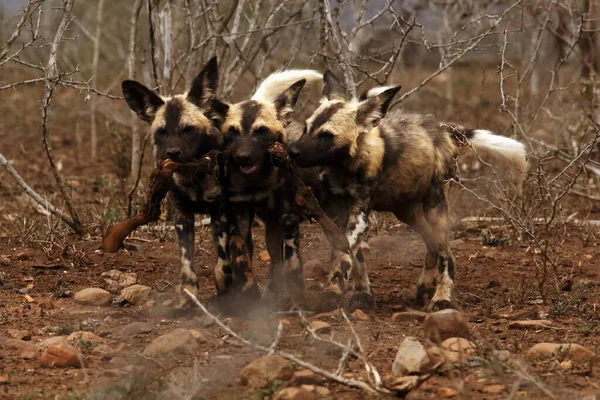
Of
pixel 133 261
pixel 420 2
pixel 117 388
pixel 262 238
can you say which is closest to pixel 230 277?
pixel 133 261

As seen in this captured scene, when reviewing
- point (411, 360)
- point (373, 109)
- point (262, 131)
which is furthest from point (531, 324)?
point (262, 131)

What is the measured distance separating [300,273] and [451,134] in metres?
1.39

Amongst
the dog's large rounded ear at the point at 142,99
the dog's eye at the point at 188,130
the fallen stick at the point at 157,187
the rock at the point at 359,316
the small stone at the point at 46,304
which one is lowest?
the rock at the point at 359,316

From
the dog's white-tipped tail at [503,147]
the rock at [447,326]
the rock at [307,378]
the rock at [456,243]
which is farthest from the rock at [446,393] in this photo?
the rock at [456,243]

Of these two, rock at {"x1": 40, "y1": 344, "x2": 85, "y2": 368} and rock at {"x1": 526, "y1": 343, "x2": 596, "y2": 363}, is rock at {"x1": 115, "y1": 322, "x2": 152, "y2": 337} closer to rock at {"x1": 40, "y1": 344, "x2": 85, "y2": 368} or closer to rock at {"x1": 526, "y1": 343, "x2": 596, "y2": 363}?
rock at {"x1": 40, "y1": 344, "x2": 85, "y2": 368}

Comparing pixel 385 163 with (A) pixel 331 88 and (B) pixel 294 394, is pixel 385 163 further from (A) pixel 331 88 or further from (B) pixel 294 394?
(B) pixel 294 394

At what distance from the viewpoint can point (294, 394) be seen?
3793mm

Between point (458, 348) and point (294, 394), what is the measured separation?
85 centimetres

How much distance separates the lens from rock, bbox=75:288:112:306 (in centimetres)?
573

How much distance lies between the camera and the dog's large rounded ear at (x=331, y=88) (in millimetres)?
6270

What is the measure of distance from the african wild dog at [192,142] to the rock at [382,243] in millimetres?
1643

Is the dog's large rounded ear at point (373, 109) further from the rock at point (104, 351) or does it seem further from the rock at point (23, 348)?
the rock at point (23, 348)

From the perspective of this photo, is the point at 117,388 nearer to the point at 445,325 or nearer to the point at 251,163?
the point at 445,325

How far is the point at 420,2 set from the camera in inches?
451
